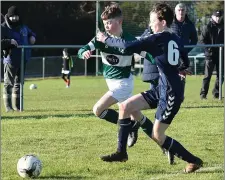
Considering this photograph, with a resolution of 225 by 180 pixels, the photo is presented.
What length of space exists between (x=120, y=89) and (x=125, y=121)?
0.73m

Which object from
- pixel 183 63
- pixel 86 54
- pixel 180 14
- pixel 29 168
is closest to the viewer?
pixel 29 168

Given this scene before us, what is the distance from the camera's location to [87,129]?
1038cm

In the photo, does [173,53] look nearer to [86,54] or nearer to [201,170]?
[86,54]

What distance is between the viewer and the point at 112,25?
7695mm

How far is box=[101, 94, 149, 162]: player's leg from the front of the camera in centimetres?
728

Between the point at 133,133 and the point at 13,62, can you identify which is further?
the point at 13,62

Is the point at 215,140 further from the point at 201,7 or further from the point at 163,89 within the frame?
the point at 201,7

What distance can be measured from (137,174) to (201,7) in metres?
27.6

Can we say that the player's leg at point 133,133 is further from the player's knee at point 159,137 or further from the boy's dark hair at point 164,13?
the boy's dark hair at point 164,13

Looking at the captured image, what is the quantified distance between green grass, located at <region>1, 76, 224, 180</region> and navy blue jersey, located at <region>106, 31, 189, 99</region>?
922 millimetres

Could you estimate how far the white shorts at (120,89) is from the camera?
8.06 meters

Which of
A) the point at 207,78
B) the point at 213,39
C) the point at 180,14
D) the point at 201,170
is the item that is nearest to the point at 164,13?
the point at 201,170

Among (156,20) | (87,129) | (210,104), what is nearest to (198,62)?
(210,104)

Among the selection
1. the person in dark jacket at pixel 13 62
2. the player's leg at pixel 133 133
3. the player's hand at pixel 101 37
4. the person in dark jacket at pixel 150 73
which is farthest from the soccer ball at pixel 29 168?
the person in dark jacket at pixel 13 62
